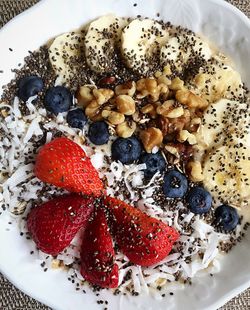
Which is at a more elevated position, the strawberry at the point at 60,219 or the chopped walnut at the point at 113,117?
the chopped walnut at the point at 113,117

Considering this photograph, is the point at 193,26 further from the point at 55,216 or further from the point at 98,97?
the point at 55,216

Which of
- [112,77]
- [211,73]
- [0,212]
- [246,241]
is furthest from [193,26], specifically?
[0,212]

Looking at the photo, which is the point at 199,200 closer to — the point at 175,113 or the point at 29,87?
the point at 175,113

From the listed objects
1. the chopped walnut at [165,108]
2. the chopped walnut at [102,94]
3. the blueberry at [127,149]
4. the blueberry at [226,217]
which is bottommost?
the blueberry at [226,217]

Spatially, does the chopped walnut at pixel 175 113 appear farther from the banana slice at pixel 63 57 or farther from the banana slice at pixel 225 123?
the banana slice at pixel 63 57

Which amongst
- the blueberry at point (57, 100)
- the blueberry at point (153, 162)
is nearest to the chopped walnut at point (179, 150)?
the blueberry at point (153, 162)

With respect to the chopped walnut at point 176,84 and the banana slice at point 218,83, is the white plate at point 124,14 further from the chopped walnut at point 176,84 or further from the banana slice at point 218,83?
the chopped walnut at point 176,84

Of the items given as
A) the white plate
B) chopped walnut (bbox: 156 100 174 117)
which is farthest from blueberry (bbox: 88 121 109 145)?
the white plate
